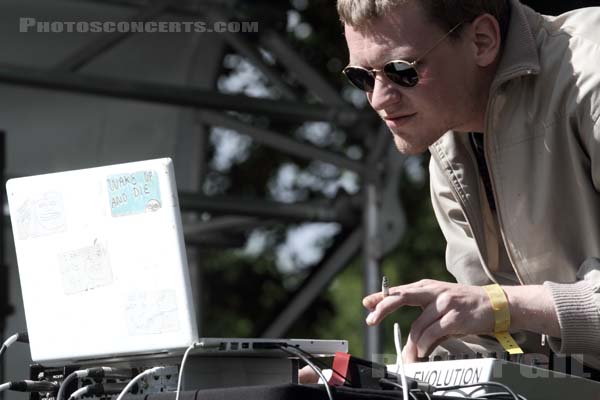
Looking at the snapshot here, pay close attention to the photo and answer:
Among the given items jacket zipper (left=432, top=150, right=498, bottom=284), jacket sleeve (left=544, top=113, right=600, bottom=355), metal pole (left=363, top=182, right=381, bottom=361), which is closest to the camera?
jacket sleeve (left=544, top=113, right=600, bottom=355)

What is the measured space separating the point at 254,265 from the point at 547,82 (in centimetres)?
869

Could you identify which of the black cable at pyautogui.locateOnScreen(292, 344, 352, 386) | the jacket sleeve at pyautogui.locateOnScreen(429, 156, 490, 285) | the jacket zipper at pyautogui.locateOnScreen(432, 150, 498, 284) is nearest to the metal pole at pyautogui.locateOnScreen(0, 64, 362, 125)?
the jacket sleeve at pyautogui.locateOnScreen(429, 156, 490, 285)

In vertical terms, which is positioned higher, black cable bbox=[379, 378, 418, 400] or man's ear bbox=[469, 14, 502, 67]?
man's ear bbox=[469, 14, 502, 67]

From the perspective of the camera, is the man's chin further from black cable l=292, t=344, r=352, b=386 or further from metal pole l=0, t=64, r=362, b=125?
metal pole l=0, t=64, r=362, b=125

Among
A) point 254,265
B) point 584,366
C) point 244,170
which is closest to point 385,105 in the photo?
point 584,366

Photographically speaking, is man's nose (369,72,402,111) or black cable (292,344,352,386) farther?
man's nose (369,72,402,111)

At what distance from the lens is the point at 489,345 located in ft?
8.85

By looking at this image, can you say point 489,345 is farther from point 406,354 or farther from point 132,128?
point 132,128

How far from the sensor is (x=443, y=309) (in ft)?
6.71

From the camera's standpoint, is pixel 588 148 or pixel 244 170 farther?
pixel 244 170

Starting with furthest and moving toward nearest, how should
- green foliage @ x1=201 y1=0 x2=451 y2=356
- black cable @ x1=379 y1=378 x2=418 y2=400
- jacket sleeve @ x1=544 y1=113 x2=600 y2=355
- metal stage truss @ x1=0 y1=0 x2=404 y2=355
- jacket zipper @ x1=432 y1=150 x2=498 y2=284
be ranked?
green foliage @ x1=201 y1=0 x2=451 y2=356 → metal stage truss @ x1=0 y1=0 x2=404 y2=355 → jacket zipper @ x1=432 y1=150 x2=498 y2=284 → jacket sleeve @ x1=544 y1=113 x2=600 y2=355 → black cable @ x1=379 y1=378 x2=418 y2=400

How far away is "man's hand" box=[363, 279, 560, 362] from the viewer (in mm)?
2039

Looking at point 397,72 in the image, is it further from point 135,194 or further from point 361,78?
point 135,194

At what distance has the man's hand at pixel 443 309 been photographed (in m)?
2.04
